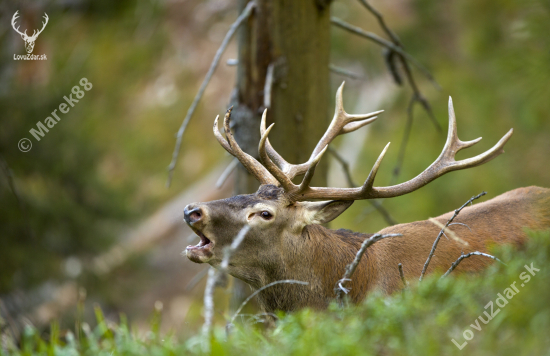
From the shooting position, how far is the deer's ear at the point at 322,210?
3541 millimetres

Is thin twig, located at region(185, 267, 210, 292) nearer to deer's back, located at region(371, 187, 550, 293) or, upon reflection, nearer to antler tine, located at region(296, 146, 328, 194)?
antler tine, located at region(296, 146, 328, 194)

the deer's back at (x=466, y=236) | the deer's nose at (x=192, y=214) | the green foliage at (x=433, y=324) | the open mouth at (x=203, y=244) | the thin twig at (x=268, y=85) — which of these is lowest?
the deer's back at (x=466, y=236)

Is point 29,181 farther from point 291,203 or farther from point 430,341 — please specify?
point 430,341

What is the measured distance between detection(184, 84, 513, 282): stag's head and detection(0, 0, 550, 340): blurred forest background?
1.83 meters

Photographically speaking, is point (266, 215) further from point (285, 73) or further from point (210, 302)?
point (210, 302)

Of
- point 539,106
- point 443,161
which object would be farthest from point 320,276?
point 539,106

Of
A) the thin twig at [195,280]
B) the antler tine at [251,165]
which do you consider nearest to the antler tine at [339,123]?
the antler tine at [251,165]

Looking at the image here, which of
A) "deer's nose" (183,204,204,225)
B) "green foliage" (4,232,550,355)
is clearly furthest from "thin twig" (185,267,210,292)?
"green foliage" (4,232,550,355)

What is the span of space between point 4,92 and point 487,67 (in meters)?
8.17

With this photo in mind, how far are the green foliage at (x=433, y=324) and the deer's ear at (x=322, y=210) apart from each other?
1.20 m

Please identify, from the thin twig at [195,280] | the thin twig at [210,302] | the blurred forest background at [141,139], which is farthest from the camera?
the blurred forest background at [141,139]

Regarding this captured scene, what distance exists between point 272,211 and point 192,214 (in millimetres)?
520

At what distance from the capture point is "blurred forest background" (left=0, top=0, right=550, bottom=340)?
7863mm

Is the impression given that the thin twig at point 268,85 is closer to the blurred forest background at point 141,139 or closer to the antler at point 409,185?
the antler at point 409,185
